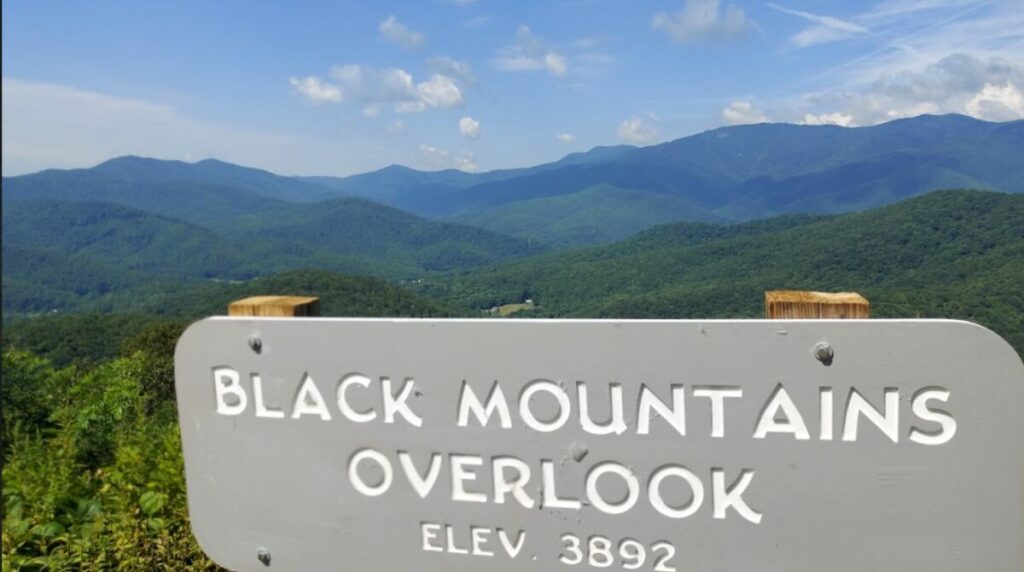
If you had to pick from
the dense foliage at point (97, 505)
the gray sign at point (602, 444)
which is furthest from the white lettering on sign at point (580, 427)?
the dense foliage at point (97, 505)

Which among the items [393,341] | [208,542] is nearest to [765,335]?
[393,341]

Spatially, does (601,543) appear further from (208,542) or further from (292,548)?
(208,542)

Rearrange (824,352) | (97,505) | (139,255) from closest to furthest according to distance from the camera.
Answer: (824,352) < (97,505) < (139,255)

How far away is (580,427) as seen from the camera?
4.33 feet

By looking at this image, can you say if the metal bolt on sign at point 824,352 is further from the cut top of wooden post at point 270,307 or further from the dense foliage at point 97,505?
the dense foliage at point 97,505

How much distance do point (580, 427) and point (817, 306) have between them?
49 cm

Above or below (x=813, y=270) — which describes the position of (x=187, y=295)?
below

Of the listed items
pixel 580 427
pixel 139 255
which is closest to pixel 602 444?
pixel 580 427

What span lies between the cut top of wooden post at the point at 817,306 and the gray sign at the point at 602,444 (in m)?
0.06

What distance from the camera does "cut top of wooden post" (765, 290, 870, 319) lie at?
1.27 m

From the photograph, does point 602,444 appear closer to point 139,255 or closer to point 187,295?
point 187,295

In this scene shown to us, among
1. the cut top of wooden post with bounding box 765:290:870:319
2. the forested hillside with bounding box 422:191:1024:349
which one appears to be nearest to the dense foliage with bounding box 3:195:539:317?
the forested hillside with bounding box 422:191:1024:349

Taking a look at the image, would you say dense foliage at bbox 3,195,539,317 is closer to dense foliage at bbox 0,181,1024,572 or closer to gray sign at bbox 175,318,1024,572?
dense foliage at bbox 0,181,1024,572

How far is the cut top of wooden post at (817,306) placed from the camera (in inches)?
50.1
